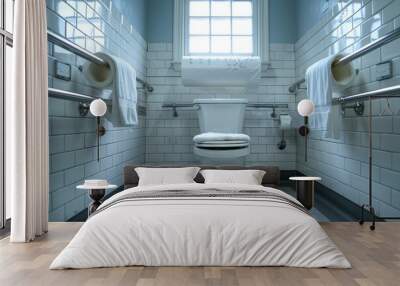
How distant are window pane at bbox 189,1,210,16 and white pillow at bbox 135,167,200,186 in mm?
2748

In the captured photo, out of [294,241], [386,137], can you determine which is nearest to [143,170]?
[294,241]

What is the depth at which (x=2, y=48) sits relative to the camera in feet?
9.30

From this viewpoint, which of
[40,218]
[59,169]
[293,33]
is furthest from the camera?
[293,33]

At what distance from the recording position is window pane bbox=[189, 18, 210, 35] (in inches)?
223

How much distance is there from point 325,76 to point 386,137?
0.79 m

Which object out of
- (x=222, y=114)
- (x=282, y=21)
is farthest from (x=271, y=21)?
(x=222, y=114)

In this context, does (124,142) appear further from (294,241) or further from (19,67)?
(294,241)

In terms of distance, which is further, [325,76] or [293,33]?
[293,33]

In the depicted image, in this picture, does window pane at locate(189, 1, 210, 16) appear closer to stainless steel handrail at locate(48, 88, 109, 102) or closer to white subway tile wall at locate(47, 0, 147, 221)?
white subway tile wall at locate(47, 0, 147, 221)

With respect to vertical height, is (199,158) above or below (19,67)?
below

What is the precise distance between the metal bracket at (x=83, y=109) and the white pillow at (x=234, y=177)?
106 centimetres

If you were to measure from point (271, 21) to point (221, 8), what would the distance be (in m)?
0.62

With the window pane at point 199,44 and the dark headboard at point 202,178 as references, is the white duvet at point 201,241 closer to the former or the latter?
the dark headboard at point 202,178

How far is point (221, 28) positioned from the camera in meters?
5.72
